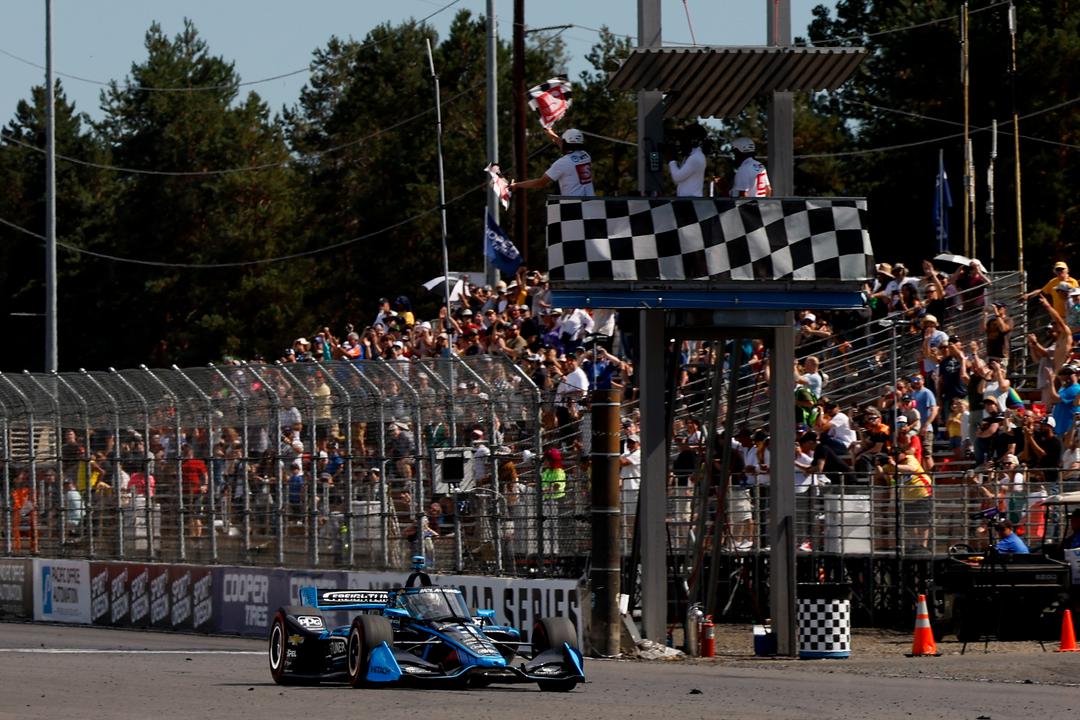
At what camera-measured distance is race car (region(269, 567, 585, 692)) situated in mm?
16031

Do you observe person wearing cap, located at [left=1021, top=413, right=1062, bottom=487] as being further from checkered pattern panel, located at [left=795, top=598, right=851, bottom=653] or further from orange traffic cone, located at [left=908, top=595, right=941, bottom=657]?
checkered pattern panel, located at [left=795, top=598, right=851, bottom=653]

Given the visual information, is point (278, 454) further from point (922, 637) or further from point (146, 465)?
point (922, 637)

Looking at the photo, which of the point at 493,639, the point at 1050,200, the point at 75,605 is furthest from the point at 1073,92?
the point at 493,639

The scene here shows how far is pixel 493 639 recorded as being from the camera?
1644cm

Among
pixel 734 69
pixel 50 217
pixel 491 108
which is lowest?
pixel 734 69

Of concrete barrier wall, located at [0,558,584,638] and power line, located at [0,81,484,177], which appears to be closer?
concrete barrier wall, located at [0,558,584,638]

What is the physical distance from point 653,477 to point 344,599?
12.8ft

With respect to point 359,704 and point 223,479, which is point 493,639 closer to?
point 359,704

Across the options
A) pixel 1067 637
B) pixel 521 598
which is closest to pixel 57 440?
pixel 521 598

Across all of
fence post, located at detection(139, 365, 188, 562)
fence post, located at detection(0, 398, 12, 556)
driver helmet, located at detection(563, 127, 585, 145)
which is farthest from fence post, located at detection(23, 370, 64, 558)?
driver helmet, located at detection(563, 127, 585, 145)

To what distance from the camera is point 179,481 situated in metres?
25.5

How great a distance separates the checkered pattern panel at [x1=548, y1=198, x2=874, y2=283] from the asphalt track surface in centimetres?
368

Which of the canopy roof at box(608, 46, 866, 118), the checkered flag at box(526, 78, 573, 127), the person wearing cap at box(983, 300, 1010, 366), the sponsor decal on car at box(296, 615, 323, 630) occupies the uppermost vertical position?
the checkered flag at box(526, 78, 573, 127)

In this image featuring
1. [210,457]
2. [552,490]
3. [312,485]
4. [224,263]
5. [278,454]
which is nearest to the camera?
[552,490]
